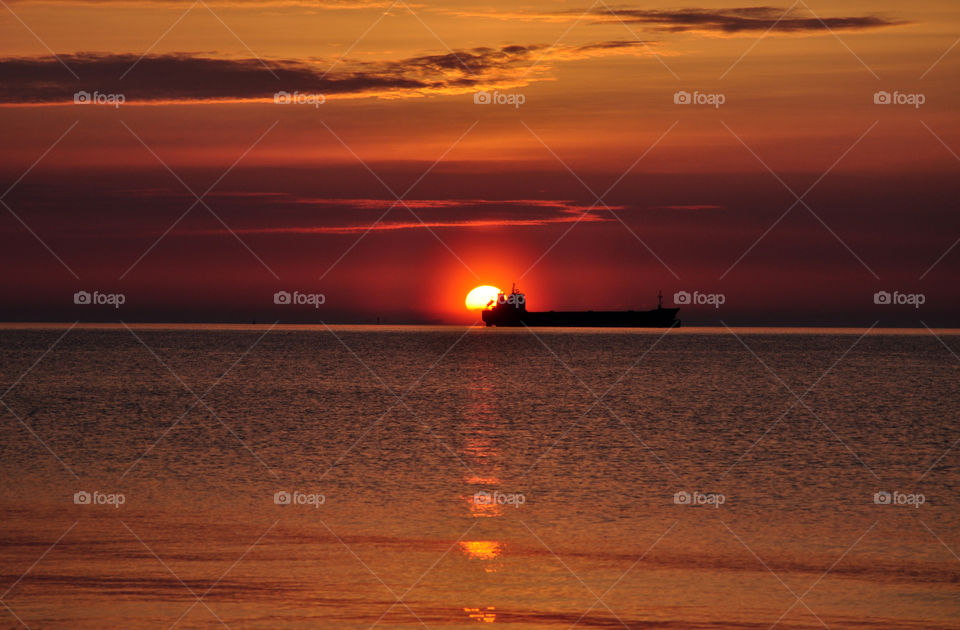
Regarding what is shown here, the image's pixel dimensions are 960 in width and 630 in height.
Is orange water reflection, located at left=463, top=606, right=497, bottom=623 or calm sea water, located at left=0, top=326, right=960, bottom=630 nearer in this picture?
orange water reflection, located at left=463, top=606, right=497, bottom=623

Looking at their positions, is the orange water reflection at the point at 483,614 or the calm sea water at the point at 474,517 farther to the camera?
the calm sea water at the point at 474,517

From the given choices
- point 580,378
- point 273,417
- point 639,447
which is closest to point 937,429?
point 639,447

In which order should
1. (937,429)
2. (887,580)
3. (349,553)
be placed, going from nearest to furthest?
1. (887,580)
2. (349,553)
3. (937,429)

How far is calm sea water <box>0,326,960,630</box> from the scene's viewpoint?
16.9m

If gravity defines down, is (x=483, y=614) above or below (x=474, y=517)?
below

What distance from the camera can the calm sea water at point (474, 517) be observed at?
1692 centimetres

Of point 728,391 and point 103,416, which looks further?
point 728,391

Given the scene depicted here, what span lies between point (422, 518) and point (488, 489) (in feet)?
18.7

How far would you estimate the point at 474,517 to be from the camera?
996 inches

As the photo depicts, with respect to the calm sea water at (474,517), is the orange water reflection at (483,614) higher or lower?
lower

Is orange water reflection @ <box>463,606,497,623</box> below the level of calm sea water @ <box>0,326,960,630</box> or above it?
below

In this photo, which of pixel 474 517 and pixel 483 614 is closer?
pixel 483 614

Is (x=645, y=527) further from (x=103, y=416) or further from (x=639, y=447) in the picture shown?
(x=103, y=416)

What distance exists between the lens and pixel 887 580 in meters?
19.4
